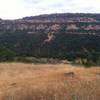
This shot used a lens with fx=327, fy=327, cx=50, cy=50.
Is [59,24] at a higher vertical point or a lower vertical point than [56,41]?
higher

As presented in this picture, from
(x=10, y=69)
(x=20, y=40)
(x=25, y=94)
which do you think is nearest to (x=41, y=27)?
(x=20, y=40)

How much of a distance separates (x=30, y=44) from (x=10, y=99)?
56.8m

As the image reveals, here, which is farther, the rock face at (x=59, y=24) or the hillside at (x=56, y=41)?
the rock face at (x=59, y=24)

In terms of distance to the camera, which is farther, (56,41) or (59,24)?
(59,24)

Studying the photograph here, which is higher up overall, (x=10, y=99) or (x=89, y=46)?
(x=10, y=99)

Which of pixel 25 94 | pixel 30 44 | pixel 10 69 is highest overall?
pixel 25 94

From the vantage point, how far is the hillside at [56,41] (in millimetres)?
46656

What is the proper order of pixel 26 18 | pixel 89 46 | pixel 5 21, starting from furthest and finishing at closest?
pixel 26 18, pixel 5 21, pixel 89 46

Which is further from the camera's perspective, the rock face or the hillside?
the rock face

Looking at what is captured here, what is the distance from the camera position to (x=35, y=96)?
870cm

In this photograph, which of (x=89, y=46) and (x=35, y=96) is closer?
(x=35, y=96)

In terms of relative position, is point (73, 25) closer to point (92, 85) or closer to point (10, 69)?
point (10, 69)

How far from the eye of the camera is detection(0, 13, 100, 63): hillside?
153ft

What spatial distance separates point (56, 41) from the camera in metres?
67.2
